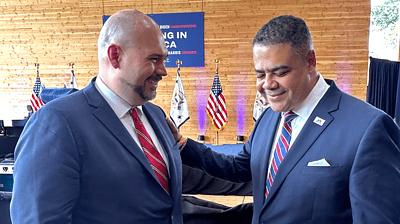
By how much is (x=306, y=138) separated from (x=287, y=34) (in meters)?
0.45

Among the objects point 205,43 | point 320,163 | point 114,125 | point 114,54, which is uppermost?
point 205,43

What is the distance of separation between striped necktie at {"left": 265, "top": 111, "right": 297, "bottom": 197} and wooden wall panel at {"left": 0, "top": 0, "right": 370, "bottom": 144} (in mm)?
6455

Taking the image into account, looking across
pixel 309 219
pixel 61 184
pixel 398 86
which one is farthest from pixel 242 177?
pixel 398 86

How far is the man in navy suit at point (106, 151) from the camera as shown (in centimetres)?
123

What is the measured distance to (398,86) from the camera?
7000 millimetres

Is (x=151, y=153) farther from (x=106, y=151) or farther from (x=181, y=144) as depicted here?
(x=181, y=144)

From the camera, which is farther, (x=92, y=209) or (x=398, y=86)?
(x=398, y=86)

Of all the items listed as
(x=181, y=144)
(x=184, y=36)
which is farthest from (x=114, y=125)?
(x=184, y=36)

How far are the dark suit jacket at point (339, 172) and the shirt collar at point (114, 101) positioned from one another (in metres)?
0.70

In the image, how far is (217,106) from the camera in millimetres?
7840

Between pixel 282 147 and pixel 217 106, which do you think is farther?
pixel 217 106

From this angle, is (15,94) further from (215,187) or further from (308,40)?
(308,40)

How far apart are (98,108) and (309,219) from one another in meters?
0.99

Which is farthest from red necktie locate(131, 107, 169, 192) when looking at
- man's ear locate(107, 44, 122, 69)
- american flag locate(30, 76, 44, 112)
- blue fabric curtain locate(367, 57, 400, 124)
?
american flag locate(30, 76, 44, 112)
